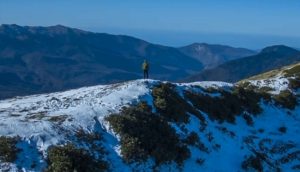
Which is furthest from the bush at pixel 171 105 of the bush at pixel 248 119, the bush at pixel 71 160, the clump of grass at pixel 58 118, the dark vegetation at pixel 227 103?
the bush at pixel 71 160

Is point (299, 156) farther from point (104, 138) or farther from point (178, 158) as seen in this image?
point (104, 138)

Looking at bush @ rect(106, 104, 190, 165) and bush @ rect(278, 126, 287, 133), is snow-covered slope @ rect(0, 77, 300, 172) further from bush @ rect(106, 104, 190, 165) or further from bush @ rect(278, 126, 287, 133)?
bush @ rect(106, 104, 190, 165)

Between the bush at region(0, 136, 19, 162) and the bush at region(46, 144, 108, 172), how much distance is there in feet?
7.33

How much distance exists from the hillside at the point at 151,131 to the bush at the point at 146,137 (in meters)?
0.08

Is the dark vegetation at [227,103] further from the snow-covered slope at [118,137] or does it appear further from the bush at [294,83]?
the bush at [294,83]

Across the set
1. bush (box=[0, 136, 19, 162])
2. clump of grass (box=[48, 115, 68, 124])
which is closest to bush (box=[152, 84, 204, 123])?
clump of grass (box=[48, 115, 68, 124])

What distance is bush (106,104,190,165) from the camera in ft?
115

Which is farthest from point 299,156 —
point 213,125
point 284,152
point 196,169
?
point 196,169

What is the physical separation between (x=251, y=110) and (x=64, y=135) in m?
24.9

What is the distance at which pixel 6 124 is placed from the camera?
35906mm

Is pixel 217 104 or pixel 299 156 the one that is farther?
pixel 217 104

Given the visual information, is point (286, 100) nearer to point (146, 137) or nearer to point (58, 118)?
point (146, 137)

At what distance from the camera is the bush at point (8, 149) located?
3062cm

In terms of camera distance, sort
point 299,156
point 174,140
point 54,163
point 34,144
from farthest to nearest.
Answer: point 299,156 < point 174,140 < point 34,144 < point 54,163
